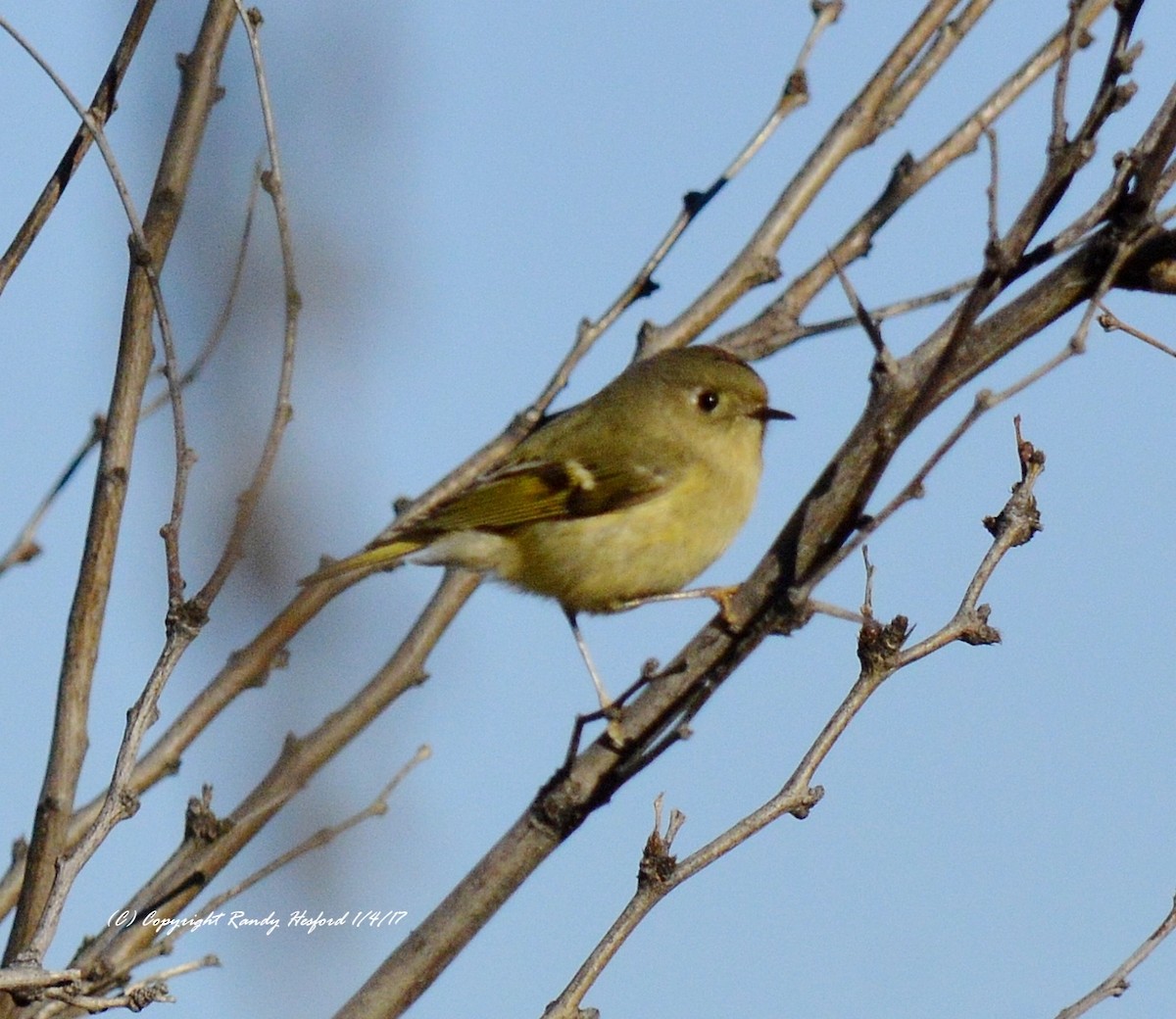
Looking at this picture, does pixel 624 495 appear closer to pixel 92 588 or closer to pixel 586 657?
pixel 586 657

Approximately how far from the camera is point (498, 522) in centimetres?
337

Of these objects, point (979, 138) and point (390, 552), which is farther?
point (390, 552)

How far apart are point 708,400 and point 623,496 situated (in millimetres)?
388

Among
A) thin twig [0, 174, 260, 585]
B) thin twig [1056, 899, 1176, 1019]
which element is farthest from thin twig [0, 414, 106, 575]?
thin twig [1056, 899, 1176, 1019]

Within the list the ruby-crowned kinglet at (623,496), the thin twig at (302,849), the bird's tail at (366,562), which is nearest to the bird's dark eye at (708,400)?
the ruby-crowned kinglet at (623,496)

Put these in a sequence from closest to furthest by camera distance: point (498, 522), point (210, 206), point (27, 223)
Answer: point (27, 223)
point (498, 522)
point (210, 206)

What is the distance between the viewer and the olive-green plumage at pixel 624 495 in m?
3.35

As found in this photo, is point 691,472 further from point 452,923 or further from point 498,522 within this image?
point 452,923

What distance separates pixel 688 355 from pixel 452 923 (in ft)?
6.51

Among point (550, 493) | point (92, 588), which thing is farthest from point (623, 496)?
point (92, 588)

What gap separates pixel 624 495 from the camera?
352cm

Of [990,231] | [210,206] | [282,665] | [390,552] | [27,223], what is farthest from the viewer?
[210,206]

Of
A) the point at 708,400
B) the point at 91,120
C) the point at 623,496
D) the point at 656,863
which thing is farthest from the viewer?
the point at 708,400

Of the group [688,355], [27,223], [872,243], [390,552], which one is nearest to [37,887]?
[27,223]
